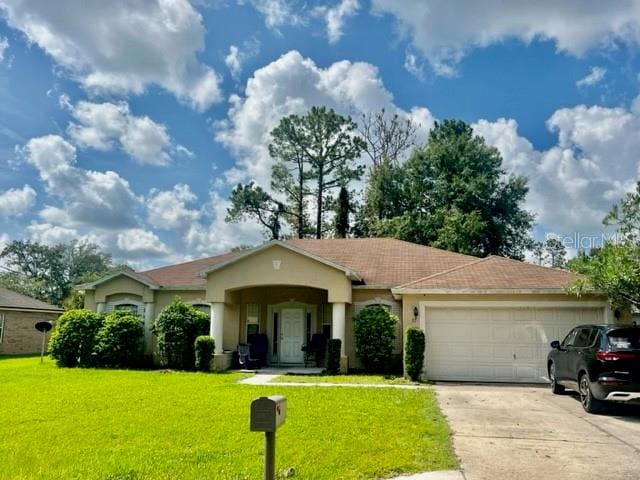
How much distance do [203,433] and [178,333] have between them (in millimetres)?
10022

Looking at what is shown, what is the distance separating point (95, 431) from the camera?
7496 mm

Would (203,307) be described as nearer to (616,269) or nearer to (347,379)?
(347,379)

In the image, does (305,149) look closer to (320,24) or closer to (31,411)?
(320,24)

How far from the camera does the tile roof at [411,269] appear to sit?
14.8 m

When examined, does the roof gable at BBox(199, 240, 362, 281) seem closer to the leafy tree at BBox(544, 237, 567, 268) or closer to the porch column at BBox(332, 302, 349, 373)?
the porch column at BBox(332, 302, 349, 373)

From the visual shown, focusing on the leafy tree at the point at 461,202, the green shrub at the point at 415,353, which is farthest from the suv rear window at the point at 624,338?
the leafy tree at the point at 461,202

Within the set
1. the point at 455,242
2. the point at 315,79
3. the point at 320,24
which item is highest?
the point at 315,79

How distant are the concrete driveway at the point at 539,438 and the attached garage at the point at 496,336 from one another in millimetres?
2847

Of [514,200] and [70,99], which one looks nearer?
[70,99]

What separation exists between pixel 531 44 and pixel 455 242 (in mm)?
16490

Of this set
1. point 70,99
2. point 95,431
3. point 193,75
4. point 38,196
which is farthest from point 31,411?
point 38,196

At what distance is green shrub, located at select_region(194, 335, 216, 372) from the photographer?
16281 millimetres

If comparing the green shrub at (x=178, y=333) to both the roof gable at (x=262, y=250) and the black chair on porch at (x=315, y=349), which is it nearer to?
the roof gable at (x=262, y=250)

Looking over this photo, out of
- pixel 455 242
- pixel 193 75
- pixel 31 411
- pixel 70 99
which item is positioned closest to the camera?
pixel 31 411
